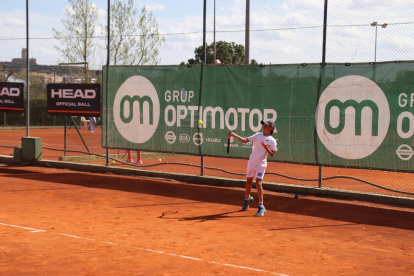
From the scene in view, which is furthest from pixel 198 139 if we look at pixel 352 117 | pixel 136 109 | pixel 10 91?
pixel 10 91

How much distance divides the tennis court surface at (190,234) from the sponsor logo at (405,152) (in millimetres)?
1032

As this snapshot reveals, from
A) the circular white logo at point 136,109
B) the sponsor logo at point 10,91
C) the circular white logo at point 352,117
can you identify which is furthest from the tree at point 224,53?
the circular white logo at point 352,117

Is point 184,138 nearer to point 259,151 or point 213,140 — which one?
point 213,140

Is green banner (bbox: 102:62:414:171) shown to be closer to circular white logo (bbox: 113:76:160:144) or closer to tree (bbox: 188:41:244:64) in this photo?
circular white logo (bbox: 113:76:160:144)

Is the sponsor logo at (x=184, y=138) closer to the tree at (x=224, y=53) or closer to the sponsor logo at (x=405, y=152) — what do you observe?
the sponsor logo at (x=405, y=152)

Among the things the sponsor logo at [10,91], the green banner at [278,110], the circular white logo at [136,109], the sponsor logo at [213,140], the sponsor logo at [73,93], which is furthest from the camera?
the sponsor logo at [10,91]

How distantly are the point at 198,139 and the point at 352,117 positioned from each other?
3823mm

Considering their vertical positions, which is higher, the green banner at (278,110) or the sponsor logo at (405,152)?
the green banner at (278,110)

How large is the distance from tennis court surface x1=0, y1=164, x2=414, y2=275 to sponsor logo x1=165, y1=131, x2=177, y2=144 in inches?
58.3

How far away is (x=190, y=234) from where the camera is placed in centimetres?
725

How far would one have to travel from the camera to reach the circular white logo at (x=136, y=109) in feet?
41.8

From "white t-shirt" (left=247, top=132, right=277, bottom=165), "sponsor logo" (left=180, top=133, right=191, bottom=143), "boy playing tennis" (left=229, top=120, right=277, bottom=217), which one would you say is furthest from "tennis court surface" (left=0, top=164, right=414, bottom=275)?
"sponsor logo" (left=180, top=133, right=191, bottom=143)

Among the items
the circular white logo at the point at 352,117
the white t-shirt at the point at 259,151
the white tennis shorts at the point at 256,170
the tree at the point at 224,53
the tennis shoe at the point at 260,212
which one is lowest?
the tennis shoe at the point at 260,212

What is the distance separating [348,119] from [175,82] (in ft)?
14.9
